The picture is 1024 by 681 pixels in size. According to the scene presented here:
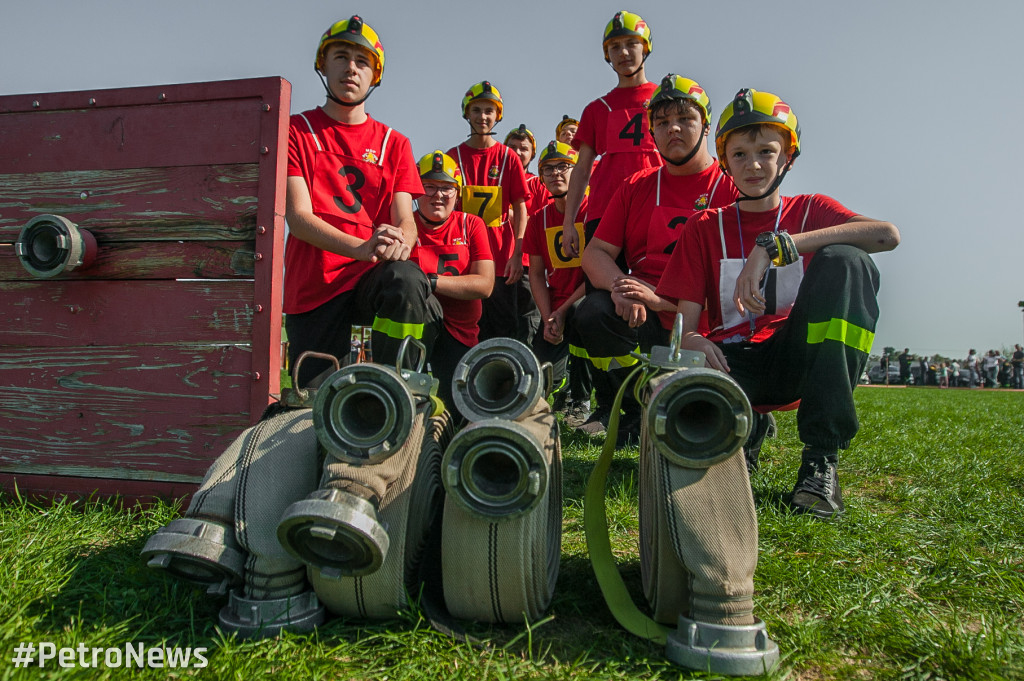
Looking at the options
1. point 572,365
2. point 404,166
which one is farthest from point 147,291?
point 572,365

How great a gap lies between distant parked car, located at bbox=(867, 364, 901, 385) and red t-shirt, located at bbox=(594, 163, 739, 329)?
5070 cm

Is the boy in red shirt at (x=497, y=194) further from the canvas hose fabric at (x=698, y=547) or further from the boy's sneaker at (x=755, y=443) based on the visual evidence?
the canvas hose fabric at (x=698, y=547)

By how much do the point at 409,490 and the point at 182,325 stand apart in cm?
169

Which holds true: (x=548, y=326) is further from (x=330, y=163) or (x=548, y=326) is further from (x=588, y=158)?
(x=330, y=163)

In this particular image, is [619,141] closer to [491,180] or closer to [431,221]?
[431,221]

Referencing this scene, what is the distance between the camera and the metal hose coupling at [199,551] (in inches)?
63.4

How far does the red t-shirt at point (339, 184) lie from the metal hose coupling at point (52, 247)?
0.95 meters

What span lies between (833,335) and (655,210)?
1.48 meters

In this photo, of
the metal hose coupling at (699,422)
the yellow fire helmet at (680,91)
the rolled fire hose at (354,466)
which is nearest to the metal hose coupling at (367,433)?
the rolled fire hose at (354,466)

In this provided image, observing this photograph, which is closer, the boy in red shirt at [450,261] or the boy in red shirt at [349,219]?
the boy in red shirt at [349,219]

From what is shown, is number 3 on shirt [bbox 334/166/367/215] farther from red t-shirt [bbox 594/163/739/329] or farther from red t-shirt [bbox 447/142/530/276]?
red t-shirt [bbox 447/142/530/276]

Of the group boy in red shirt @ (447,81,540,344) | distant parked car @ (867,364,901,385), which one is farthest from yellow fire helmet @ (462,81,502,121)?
distant parked car @ (867,364,901,385)

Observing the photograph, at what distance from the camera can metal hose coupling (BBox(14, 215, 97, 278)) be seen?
9.08 feet

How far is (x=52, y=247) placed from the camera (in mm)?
2836
